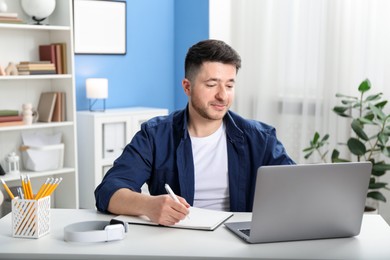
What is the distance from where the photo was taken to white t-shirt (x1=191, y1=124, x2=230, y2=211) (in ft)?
7.50

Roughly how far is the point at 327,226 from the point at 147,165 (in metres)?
0.78

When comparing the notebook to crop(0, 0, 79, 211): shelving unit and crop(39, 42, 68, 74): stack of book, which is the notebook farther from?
crop(39, 42, 68, 74): stack of book

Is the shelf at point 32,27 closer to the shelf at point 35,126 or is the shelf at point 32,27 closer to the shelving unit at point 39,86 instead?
the shelving unit at point 39,86

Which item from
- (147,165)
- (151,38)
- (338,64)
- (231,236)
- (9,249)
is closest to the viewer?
(9,249)

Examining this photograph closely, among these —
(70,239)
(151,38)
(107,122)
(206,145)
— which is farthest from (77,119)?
(70,239)

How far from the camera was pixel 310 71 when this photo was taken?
4.65 meters

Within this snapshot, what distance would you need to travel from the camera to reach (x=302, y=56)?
15.4 ft

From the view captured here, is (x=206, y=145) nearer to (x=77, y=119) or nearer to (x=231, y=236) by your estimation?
(x=231, y=236)

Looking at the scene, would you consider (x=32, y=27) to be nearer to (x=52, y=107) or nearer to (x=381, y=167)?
(x=52, y=107)

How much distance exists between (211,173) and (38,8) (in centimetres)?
257

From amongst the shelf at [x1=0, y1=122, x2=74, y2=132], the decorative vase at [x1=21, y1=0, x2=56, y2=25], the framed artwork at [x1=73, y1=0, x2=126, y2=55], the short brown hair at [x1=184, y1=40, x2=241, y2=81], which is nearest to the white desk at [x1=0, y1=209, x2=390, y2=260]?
the short brown hair at [x1=184, y1=40, x2=241, y2=81]

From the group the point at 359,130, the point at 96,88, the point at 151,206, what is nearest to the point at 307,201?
the point at 151,206

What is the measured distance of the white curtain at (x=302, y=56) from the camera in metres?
4.27

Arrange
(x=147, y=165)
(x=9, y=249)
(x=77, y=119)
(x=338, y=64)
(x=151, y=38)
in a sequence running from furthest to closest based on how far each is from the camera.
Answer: (x=151, y=38) < (x=77, y=119) < (x=338, y=64) < (x=147, y=165) < (x=9, y=249)
